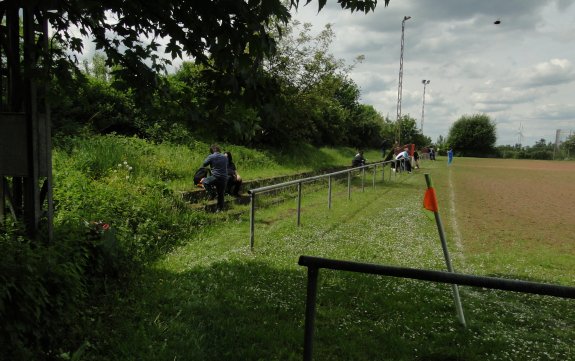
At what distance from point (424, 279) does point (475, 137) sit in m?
85.5

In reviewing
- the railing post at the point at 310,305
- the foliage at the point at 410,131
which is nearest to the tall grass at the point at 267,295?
the railing post at the point at 310,305

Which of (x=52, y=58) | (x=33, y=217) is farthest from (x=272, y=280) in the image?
(x=52, y=58)

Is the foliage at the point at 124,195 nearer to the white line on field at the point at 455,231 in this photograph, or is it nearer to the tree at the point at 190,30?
the tree at the point at 190,30

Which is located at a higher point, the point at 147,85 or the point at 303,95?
the point at 303,95

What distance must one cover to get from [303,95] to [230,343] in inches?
641

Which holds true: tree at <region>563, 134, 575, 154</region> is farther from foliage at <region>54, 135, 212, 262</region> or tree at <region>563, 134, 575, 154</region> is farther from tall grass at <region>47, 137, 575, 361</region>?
foliage at <region>54, 135, 212, 262</region>

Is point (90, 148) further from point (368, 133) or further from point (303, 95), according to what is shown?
Answer: point (368, 133)

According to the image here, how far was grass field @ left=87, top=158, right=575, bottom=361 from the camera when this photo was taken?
3.88 meters

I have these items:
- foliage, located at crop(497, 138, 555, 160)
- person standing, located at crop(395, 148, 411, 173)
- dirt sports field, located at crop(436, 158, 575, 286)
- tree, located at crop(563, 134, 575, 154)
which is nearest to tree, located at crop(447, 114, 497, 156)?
foliage, located at crop(497, 138, 555, 160)

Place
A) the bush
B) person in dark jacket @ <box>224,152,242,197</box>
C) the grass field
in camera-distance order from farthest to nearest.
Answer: person in dark jacket @ <box>224,152,242,197</box> → the grass field → the bush

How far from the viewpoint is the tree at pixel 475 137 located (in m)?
80.9

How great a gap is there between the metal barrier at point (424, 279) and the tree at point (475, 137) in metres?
84.5

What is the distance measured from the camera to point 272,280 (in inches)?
220

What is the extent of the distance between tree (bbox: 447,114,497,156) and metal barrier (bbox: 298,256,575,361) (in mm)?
84456
